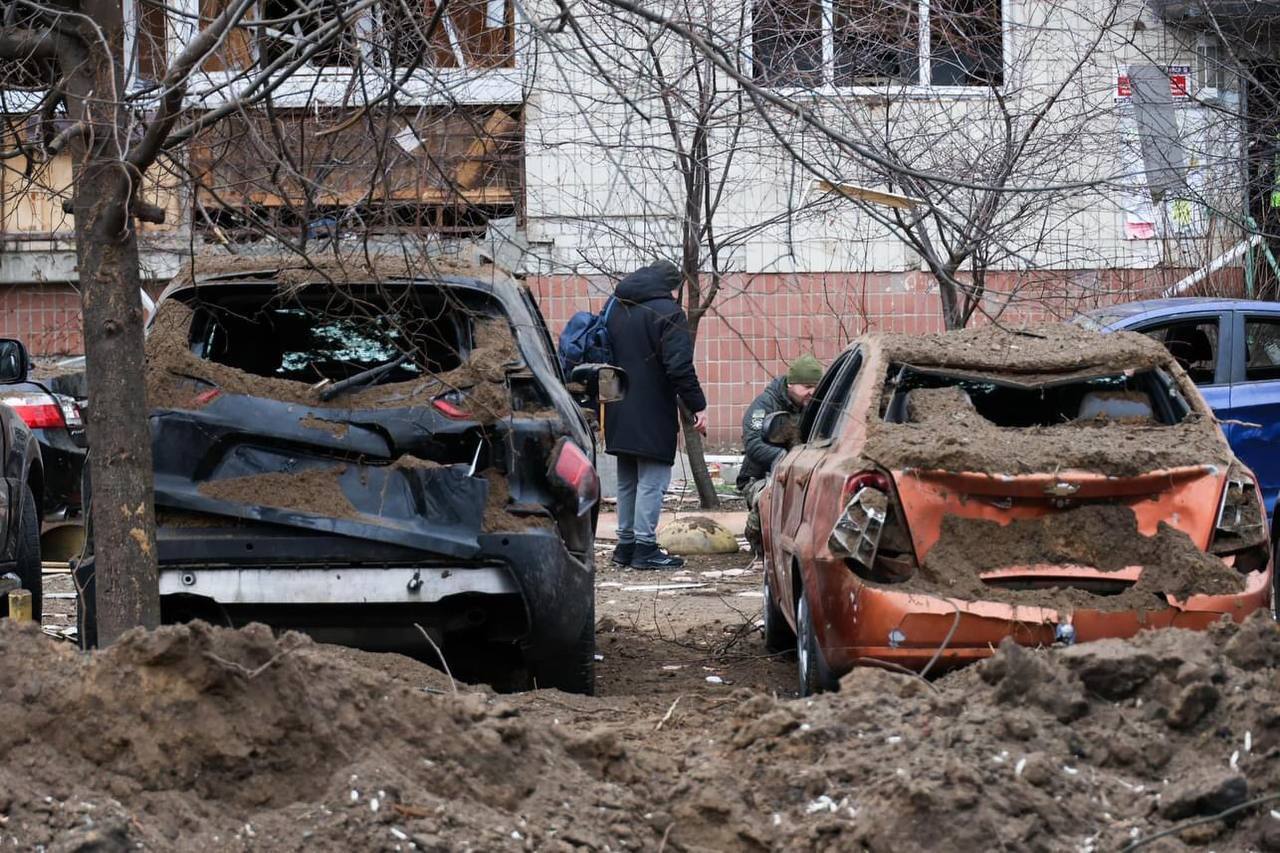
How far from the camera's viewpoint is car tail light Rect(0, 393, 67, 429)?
10.2 m

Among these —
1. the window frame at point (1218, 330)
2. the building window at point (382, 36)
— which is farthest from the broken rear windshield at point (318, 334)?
the window frame at point (1218, 330)

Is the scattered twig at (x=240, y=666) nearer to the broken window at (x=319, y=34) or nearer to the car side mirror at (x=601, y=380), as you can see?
the broken window at (x=319, y=34)

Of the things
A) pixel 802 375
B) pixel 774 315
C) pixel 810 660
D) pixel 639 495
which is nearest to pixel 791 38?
pixel 802 375

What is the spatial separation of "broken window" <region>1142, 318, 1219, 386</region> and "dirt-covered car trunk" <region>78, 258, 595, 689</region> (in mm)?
5898

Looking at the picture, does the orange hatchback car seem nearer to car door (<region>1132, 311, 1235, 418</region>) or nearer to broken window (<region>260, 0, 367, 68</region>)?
broken window (<region>260, 0, 367, 68</region>)

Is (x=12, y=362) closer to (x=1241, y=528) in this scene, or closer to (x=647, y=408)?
(x=647, y=408)

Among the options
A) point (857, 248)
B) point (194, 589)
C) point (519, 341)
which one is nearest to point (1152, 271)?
point (857, 248)

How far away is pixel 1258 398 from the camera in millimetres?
10320

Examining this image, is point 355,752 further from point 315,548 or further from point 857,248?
point 857,248

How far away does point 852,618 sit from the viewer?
5.62 meters

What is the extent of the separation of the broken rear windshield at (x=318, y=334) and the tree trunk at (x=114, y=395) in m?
1.01

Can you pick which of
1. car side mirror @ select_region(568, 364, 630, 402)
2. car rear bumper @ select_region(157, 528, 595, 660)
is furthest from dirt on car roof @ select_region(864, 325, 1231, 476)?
car side mirror @ select_region(568, 364, 630, 402)

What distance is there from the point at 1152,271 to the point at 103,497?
12.3 metres

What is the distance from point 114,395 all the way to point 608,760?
211 centimetres
